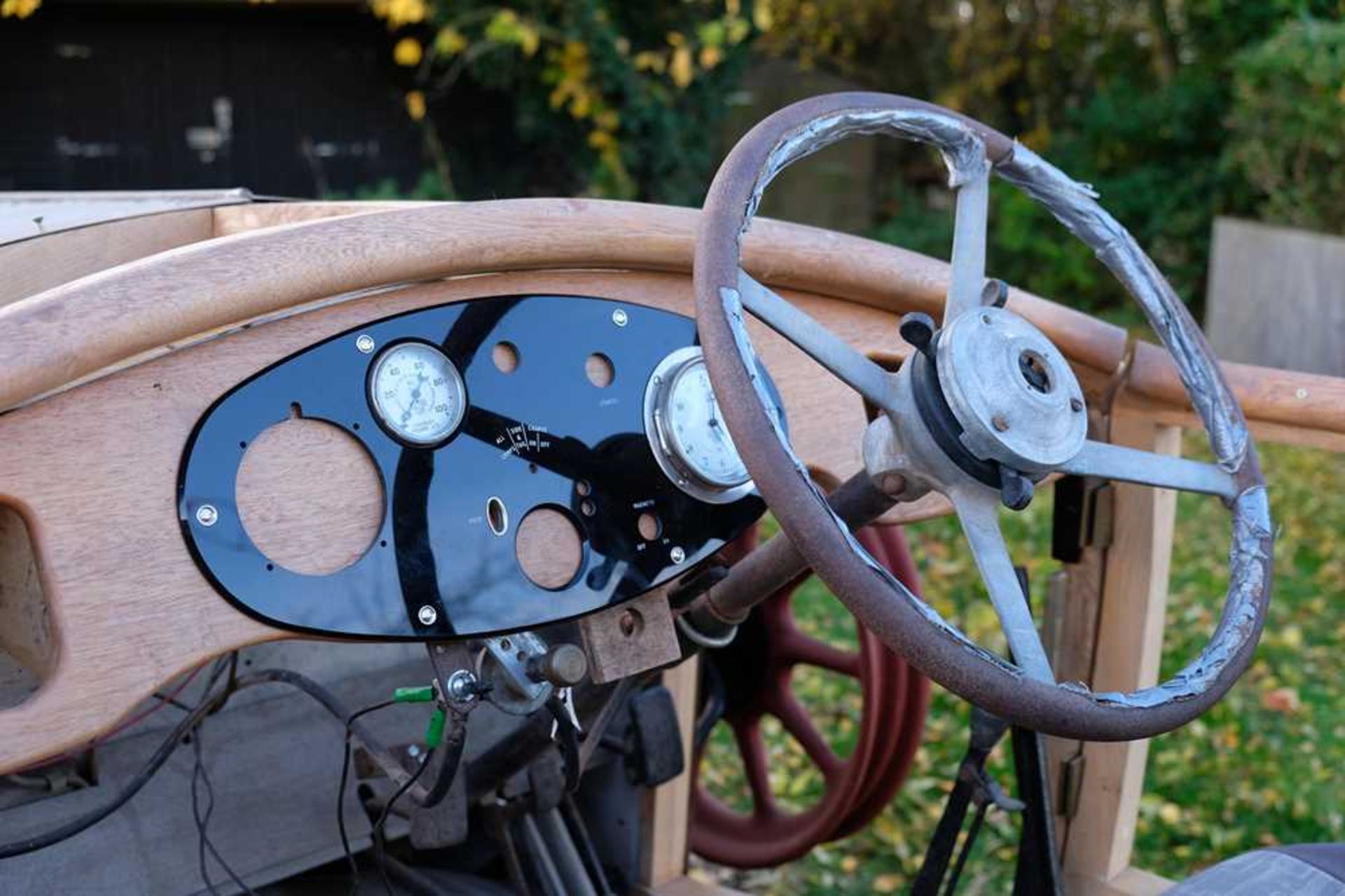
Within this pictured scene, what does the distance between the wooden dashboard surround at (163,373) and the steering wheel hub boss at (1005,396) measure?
51cm

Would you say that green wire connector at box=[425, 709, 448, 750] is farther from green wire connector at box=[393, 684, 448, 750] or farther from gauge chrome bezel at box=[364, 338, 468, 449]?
gauge chrome bezel at box=[364, 338, 468, 449]

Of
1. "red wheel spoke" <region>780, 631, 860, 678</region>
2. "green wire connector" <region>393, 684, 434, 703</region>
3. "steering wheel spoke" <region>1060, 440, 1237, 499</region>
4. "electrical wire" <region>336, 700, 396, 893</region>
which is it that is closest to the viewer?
"steering wheel spoke" <region>1060, 440, 1237, 499</region>

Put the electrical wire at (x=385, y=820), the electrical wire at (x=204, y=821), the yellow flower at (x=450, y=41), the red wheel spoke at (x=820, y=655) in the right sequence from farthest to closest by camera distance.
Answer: the yellow flower at (x=450, y=41), the red wheel spoke at (x=820, y=655), the electrical wire at (x=204, y=821), the electrical wire at (x=385, y=820)

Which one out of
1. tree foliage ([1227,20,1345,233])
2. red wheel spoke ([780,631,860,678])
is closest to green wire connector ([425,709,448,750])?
red wheel spoke ([780,631,860,678])

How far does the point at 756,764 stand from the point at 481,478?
1.59 meters

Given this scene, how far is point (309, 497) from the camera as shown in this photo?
1.59 meters

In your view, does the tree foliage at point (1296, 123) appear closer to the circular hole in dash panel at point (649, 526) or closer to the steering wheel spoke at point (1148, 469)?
the steering wheel spoke at point (1148, 469)

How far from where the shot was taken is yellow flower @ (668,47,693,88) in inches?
293

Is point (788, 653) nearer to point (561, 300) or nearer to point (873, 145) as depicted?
point (561, 300)

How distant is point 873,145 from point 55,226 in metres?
10.5

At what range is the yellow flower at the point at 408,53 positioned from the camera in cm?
776

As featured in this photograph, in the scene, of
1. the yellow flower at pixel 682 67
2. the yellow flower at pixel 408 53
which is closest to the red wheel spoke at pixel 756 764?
the yellow flower at pixel 682 67

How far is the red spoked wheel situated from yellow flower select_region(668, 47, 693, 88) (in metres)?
4.88

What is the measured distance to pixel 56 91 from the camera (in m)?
7.82
